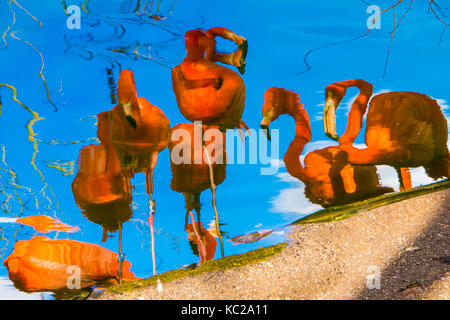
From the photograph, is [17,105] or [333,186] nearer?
[17,105]

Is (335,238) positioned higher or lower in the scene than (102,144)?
lower

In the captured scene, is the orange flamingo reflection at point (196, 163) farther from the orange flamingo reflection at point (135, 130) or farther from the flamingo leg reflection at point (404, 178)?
the flamingo leg reflection at point (404, 178)

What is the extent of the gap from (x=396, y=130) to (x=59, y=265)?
2.69 ft

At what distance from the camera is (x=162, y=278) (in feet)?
2.46

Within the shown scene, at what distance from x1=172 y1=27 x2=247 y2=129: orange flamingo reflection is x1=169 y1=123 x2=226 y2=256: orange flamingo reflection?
48mm

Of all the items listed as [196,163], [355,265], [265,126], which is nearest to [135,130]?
[196,163]

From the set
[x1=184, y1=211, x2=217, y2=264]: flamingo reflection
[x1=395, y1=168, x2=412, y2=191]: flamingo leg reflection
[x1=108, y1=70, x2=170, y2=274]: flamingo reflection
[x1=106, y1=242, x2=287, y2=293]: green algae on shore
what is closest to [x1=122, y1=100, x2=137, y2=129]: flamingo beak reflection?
[x1=108, y1=70, x2=170, y2=274]: flamingo reflection

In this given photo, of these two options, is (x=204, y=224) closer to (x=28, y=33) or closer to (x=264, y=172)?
(x=264, y=172)

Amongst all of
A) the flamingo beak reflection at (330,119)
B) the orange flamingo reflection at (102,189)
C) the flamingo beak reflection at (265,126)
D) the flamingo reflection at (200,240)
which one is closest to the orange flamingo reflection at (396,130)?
the flamingo beak reflection at (330,119)

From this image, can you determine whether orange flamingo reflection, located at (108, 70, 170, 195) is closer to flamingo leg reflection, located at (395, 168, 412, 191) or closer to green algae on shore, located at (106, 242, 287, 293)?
green algae on shore, located at (106, 242, 287, 293)

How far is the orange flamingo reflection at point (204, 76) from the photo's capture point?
0.72m

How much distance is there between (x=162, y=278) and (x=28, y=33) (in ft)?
1.85

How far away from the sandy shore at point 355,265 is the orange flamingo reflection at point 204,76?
13.2 inches
